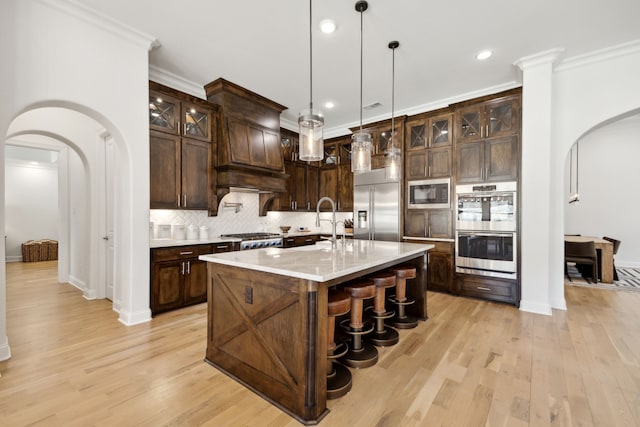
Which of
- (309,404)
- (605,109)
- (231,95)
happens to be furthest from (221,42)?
(605,109)

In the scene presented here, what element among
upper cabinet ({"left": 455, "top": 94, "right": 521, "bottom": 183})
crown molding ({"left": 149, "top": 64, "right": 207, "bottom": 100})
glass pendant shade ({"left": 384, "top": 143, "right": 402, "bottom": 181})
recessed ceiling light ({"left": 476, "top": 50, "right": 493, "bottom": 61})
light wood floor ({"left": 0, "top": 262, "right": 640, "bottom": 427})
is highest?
recessed ceiling light ({"left": 476, "top": 50, "right": 493, "bottom": 61})

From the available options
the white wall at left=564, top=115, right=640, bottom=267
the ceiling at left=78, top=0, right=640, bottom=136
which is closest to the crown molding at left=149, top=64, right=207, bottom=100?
the ceiling at left=78, top=0, right=640, bottom=136

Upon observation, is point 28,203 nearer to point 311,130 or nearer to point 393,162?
point 311,130

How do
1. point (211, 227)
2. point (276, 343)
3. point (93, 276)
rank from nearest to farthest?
point (276, 343) → point (93, 276) → point (211, 227)

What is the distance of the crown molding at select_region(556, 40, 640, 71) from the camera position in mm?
3326

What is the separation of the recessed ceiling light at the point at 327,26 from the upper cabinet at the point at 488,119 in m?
2.54

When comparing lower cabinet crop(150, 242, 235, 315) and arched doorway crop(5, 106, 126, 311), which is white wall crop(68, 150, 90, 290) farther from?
lower cabinet crop(150, 242, 235, 315)

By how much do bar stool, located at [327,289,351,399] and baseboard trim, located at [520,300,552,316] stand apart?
2.86 m

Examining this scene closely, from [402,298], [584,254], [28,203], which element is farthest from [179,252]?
[28,203]

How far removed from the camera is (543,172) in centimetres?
364

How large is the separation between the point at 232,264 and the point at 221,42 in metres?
2.66

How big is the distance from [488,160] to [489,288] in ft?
6.12

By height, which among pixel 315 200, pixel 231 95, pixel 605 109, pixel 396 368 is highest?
pixel 231 95

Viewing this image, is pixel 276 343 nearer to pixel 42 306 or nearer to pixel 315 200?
pixel 42 306
